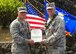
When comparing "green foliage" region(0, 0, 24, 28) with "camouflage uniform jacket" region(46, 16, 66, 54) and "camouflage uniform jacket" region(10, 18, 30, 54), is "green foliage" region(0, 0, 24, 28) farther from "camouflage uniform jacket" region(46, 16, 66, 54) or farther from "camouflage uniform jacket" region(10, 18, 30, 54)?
"camouflage uniform jacket" region(46, 16, 66, 54)

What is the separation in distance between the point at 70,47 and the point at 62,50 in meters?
3.55

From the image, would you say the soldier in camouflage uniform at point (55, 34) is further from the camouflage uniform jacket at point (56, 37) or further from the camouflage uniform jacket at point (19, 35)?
the camouflage uniform jacket at point (19, 35)

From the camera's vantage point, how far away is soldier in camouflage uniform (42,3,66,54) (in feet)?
23.0

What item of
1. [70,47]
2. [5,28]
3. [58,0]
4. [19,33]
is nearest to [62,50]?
[19,33]

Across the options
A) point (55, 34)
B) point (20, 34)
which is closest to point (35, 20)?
point (20, 34)

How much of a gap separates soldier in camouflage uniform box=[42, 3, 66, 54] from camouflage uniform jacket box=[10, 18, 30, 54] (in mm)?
438

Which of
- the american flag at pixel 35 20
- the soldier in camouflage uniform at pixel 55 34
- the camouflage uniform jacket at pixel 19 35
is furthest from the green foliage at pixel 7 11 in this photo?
the soldier in camouflage uniform at pixel 55 34

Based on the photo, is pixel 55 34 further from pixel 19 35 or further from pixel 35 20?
pixel 35 20

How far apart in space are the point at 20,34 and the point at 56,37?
753 mm

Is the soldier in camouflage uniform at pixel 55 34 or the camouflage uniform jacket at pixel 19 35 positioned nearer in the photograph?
the soldier in camouflage uniform at pixel 55 34

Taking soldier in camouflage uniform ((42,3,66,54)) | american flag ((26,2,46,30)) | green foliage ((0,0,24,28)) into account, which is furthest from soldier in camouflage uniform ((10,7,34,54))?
green foliage ((0,0,24,28))

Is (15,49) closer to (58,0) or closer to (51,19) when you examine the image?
(51,19)

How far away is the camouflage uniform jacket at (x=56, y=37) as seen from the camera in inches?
276

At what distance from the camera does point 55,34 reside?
7008 millimetres
